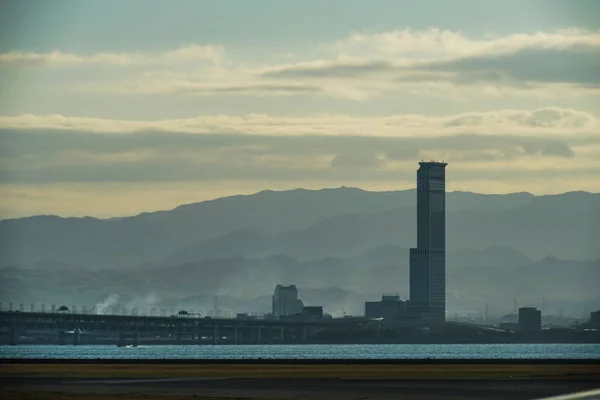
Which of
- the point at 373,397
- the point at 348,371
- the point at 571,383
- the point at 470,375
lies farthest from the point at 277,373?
the point at 373,397

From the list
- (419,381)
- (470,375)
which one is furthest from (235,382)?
(470,375)

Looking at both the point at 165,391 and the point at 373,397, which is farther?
the point at 165,391

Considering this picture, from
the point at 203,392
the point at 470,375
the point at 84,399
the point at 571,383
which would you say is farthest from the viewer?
the point at 470,375

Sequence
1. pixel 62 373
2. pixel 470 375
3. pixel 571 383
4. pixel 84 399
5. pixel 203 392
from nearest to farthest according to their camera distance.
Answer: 1. pixel 84 399
2. pixel 203 392
3. pixel 571 383
4. pixel 470 375
5. pixel 62 373

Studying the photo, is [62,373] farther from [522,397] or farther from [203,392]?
[522,397]

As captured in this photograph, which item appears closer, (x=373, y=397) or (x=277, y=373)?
(x=373, y=397)

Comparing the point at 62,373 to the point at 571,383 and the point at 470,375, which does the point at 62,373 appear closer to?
the point at 470,375

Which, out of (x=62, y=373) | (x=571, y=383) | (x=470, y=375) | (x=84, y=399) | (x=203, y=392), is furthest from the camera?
(x=62, y=373)

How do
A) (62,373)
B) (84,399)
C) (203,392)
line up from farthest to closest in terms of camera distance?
(62,373) → (203,392) → (84,399)
